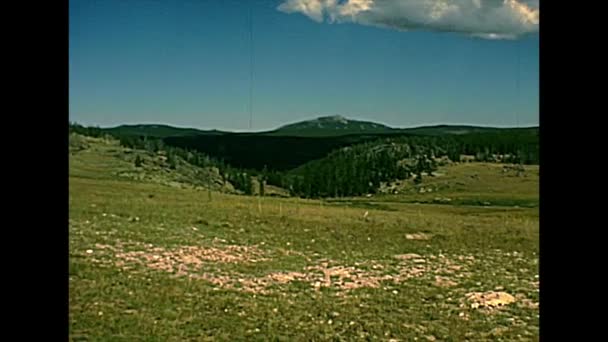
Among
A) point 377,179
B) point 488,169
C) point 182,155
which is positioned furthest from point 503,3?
point 182,155

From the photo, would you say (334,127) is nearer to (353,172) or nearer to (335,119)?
(335,119)

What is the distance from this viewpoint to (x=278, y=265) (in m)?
3.13

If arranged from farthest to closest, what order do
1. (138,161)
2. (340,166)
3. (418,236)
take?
(138,161), (340,166), (418,236)

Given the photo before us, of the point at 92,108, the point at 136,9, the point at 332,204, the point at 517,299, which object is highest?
the point at 136,9

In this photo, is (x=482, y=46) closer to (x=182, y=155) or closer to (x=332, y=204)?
(x=332, y=204)

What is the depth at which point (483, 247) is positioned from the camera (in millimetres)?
3264

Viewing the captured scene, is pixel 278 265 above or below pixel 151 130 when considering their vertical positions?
below

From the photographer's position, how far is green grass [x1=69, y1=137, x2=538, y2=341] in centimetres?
243

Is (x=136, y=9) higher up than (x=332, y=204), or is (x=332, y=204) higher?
(x=136, y=9)

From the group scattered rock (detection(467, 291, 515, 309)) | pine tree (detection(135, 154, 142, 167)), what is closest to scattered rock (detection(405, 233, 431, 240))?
scattered rock (detection(467, 291, 515, 309))

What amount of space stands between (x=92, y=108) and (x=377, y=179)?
1.58 m

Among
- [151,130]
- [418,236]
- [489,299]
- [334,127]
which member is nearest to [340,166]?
[334,127]

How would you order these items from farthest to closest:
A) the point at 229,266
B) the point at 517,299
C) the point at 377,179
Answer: the point at 377,179, the point at 229,266, the point at 517,299
